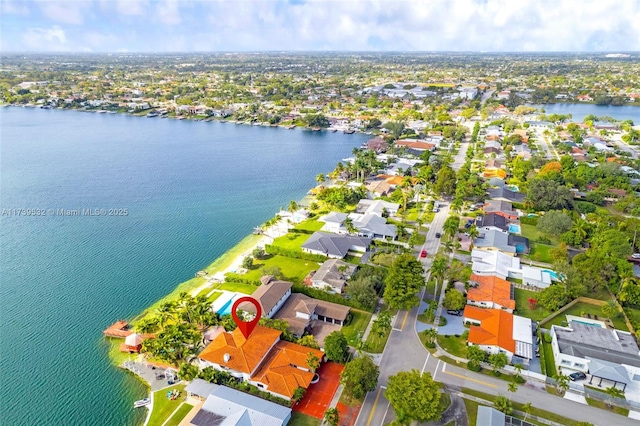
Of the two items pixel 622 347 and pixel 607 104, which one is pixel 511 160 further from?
pixel 607 104

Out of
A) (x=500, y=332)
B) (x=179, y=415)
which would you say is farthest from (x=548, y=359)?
(x=179, y=415)

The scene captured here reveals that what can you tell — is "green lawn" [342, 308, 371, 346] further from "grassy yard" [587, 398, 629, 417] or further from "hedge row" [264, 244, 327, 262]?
"grassy yard" [587, 398, 629, 417]

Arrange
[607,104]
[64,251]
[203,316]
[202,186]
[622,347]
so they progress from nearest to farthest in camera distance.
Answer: [622,347], [203,316], [64,251], [202,186], [607,104]

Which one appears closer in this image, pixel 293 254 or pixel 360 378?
pixel 360 378

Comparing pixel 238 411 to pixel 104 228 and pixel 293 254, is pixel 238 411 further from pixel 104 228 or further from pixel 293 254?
pixel 104 228

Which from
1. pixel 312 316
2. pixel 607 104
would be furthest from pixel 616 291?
pixel 607 104

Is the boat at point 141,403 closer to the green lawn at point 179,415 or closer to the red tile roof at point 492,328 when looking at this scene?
the green lawn at point 179,415

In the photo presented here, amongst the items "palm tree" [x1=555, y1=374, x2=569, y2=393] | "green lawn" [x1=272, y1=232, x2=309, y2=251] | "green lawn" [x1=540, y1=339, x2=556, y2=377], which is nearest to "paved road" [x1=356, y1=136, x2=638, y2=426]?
"palm tree" [x1=555, y1=374, x2=569, y2=393]

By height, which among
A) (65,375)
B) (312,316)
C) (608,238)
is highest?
(608,238)
